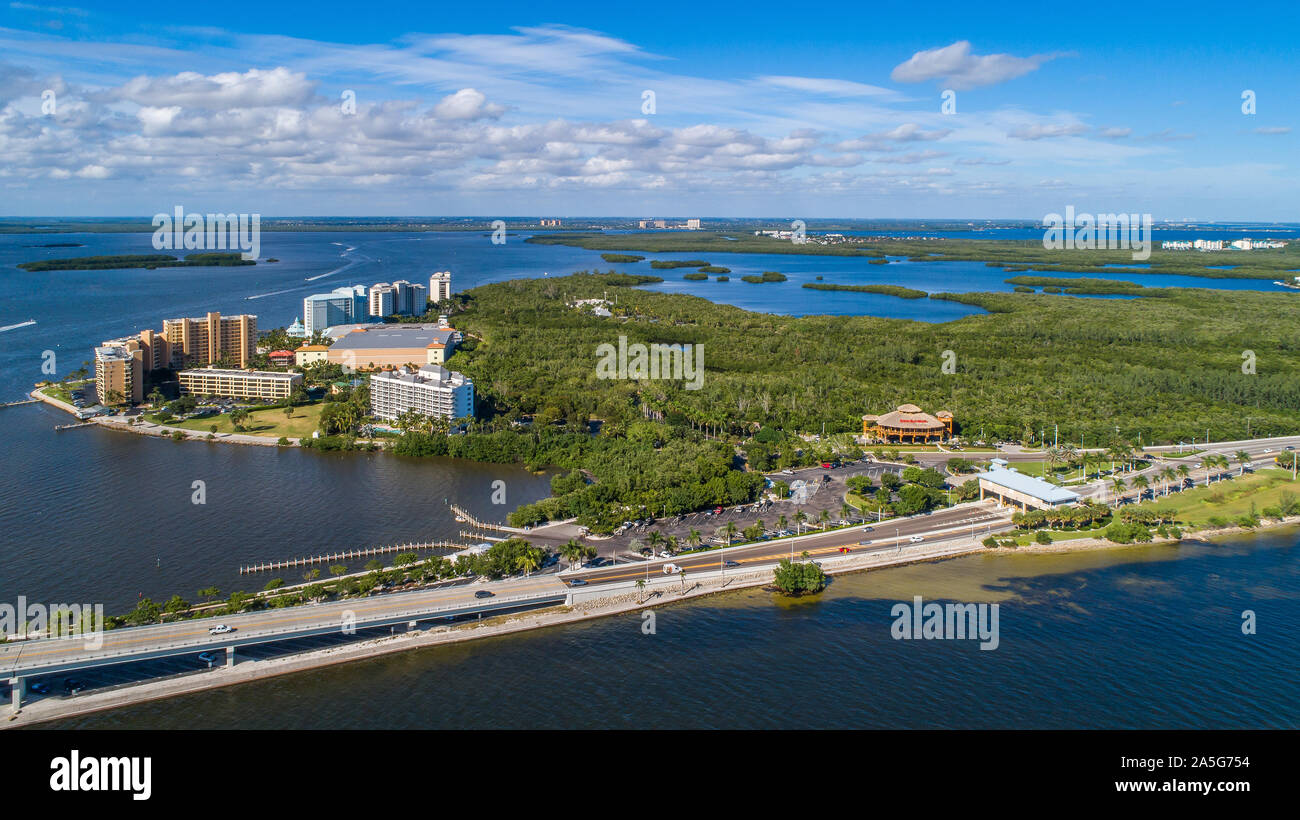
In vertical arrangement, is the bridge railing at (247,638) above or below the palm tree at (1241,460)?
below

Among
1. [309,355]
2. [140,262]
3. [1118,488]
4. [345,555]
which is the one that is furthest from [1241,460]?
[140,262]

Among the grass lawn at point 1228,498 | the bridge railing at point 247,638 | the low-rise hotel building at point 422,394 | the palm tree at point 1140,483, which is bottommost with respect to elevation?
the bridge railing at point 247,638

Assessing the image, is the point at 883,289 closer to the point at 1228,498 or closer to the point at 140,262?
the point at 1228,498

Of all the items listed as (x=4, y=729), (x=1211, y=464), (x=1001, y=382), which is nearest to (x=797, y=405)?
(x=1001, y=382)

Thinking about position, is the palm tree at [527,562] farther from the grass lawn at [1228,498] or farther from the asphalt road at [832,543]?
the grass lawn at [1228,498]

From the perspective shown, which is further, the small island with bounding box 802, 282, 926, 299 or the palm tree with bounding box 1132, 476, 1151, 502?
the small island with bounding box 802, 282, 926, 299

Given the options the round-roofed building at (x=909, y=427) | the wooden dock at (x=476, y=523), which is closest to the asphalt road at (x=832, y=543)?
the wooden dock at (x=476, y=523)

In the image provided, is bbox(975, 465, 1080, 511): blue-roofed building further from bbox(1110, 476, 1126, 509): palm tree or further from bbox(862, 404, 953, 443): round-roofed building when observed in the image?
bbox(862, 404, 953, 443): round-roofed building

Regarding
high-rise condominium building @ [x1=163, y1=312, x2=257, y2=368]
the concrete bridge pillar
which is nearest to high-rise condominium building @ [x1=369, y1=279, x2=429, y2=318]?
high-rise condominium building @ [x1=163, y1=312, x2=257, y2=368]
